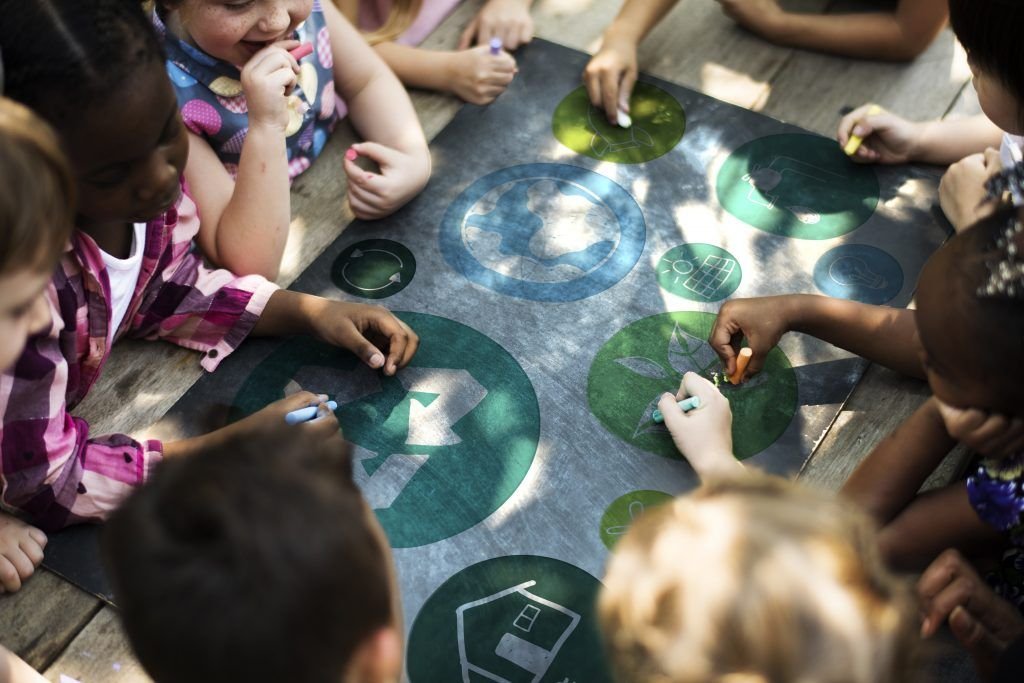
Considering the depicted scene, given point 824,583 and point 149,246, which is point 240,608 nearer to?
point 824,583

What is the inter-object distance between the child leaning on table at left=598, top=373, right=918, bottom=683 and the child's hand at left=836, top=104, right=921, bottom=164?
39.1 inches

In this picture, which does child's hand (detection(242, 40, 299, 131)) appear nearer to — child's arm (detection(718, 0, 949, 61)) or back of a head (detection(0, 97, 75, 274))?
back of a head (detection(0, 97, 75, 274))

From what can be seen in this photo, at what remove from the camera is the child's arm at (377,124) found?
5.44ft

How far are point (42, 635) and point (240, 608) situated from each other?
0.67 m

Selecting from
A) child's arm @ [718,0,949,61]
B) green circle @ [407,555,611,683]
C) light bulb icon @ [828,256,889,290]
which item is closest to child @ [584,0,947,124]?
child's arm @ [718,0,949,61]

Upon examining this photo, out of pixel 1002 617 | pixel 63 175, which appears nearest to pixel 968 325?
pixel 1002 617

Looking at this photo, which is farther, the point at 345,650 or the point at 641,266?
the point at 641,266

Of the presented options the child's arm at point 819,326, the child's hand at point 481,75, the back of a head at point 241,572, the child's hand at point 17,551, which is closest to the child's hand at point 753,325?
the child's arm at point 819,326

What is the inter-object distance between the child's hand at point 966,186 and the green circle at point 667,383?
39cm

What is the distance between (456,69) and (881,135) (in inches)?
29.5

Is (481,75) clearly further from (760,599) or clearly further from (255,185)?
(760,599)

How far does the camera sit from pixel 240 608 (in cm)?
75

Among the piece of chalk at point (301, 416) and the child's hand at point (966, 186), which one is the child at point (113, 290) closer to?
the piece of chalk at point (301, 416)

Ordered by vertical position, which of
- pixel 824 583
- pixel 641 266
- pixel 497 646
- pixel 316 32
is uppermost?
pixel 824 583
